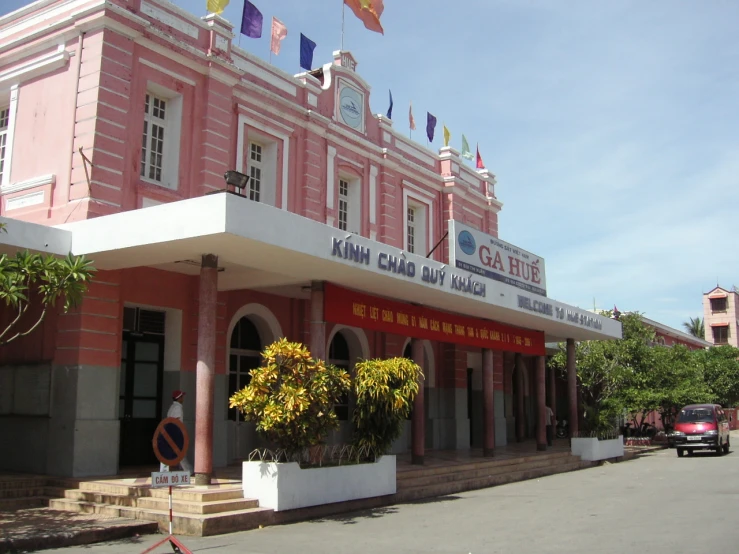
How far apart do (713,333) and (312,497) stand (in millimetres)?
60316

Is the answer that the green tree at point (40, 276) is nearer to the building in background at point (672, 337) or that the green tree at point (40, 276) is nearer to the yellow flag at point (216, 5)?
the yellow flag at point (216, 5)

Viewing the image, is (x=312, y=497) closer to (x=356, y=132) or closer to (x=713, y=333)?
(x=356, y=132)

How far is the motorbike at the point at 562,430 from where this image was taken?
30995mm

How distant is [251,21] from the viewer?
1648cm

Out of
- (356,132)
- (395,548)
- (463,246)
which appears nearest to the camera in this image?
(395,548)

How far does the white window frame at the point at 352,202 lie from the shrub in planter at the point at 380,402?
697cm

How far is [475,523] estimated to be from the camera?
415 inches

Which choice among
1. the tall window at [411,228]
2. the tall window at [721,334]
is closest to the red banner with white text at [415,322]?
the tall window at [411,228]

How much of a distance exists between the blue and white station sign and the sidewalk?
8.80m

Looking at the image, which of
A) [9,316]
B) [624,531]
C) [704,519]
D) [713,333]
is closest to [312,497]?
[624,531]

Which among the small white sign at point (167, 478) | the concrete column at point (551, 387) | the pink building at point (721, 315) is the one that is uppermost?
the pink building at point (721, 315)

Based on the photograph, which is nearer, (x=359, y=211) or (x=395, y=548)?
(x=395, y=548)

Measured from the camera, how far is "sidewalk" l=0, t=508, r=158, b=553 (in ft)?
28.0

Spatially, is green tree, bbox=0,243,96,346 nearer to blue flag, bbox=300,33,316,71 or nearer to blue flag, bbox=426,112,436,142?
blue flag, bbox=300,33,316,71
